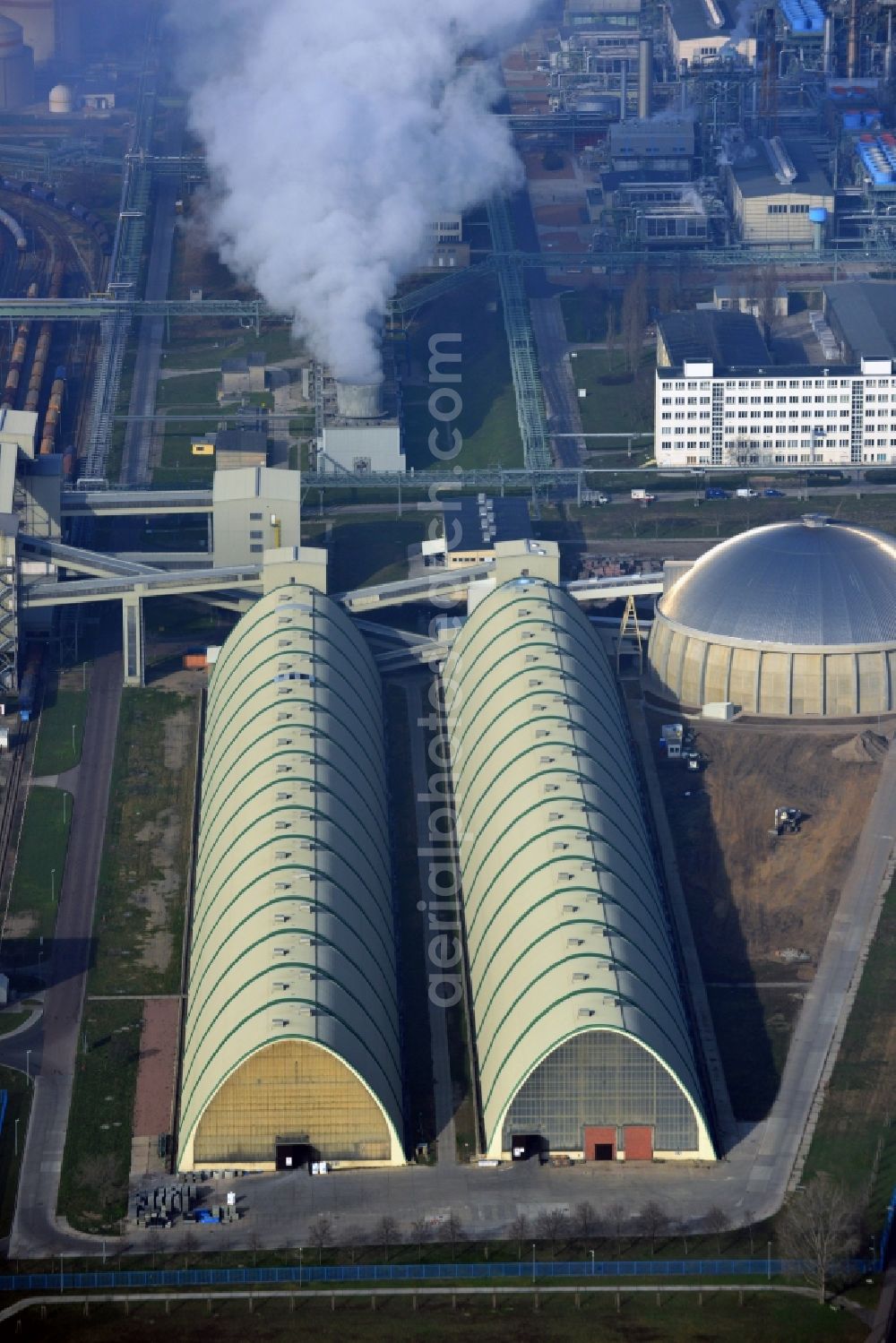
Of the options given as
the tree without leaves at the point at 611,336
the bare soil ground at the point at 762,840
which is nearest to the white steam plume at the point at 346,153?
the tree without leaves at the point at 611,336

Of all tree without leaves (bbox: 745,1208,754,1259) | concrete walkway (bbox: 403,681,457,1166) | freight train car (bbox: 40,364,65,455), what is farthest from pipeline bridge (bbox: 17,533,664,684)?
tree without leaves (bbox: 745,1208,754,1259)

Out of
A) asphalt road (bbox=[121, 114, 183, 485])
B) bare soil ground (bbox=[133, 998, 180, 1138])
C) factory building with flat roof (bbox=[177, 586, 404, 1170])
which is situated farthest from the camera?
asphalt road (bbox=[121, 114, 183, 485])

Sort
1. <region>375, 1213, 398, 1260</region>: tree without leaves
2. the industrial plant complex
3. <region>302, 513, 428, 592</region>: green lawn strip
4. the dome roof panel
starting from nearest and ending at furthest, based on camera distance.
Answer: <region>375, 1213, 398, 1260</region>: tree without leaves
the industrial plant complex
the dome roof panel
<region>302, 513, 428, 592</region>: green lawn strip

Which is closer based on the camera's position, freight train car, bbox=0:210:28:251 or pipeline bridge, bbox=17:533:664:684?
pipeline bridge, bbox=17:533:664:684

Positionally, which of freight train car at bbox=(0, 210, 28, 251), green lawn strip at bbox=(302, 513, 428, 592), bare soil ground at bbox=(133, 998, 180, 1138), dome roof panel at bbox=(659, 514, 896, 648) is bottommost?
bare soil ground at bbox=(133, 998, 180, 1138)

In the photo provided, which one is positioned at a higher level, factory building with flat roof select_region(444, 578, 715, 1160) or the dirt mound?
the dirt mound

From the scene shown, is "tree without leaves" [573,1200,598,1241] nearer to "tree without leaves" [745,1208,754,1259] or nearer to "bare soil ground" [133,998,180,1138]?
"tree without leaves" [745,1208,754,1259]

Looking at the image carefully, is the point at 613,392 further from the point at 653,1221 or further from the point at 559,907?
the point at 653,1221
